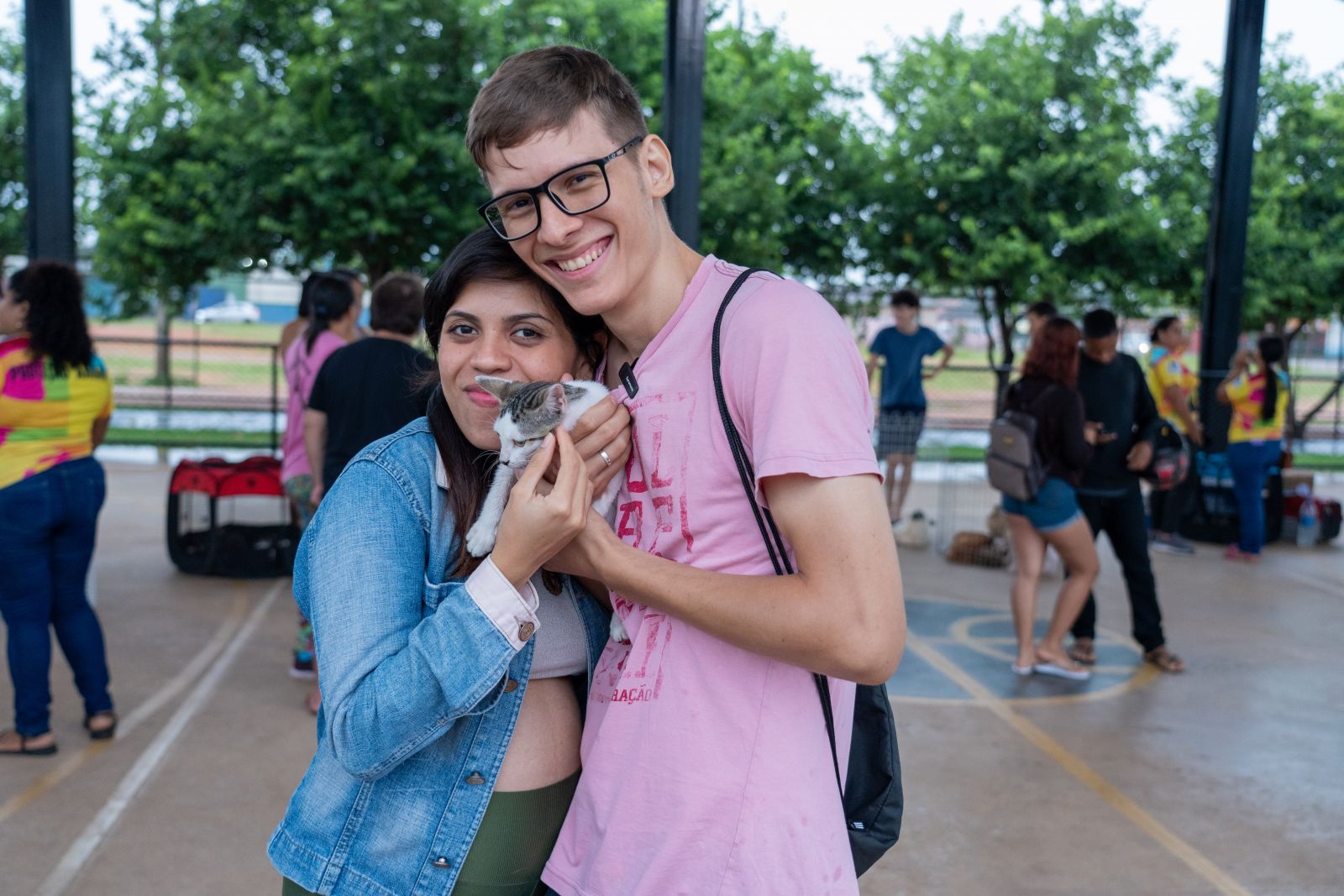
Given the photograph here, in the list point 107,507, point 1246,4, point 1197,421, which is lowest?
point 107,507

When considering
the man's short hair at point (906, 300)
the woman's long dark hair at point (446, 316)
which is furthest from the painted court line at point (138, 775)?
the man's short hair at point (906, 300)

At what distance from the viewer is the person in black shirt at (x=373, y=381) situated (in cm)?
525

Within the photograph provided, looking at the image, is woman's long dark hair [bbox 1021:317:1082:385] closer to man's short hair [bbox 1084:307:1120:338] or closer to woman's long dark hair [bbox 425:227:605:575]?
man's short hair [bbox 1084:307:1120:338]

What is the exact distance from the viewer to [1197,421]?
10922 mm

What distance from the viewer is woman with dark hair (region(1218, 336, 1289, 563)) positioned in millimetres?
10117

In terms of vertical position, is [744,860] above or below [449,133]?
below

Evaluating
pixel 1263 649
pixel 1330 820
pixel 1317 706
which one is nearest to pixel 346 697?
pixel 1330 820

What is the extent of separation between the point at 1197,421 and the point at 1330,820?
6.73 meters

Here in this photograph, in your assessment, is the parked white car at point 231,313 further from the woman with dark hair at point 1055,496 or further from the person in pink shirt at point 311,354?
the woman with dark hair at point 1055,496

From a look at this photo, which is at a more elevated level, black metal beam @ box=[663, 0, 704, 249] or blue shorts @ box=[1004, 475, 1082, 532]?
black metal beam @ box=[663, 0, 704, 249]

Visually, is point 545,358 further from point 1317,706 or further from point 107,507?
point 107,507

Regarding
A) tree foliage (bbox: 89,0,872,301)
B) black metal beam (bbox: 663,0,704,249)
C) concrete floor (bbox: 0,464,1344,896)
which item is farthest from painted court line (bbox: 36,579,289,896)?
tree foliage (bbox: 89,0,872,301)

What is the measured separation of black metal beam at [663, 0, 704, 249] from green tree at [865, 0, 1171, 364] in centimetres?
Answer: 1019

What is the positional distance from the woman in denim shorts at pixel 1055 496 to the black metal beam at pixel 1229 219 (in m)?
5.73
